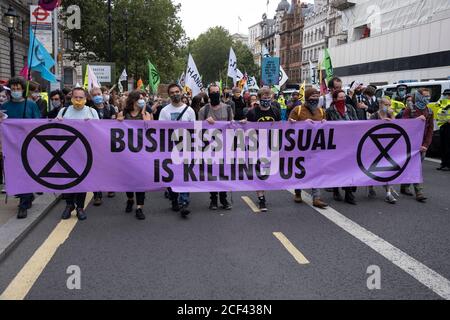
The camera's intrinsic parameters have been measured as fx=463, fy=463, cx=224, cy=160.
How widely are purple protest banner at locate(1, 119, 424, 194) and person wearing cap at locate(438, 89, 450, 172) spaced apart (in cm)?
470

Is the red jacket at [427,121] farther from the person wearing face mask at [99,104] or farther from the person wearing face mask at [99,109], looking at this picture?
the person wearing face mask at [99,104]

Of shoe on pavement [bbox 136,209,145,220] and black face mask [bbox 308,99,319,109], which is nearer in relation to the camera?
shoe on pavement [bbox 136,209,145,220]

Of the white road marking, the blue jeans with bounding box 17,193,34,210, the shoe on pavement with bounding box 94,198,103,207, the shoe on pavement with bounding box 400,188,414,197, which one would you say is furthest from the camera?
the shoe on pavement with bounding box 400,188,414,197

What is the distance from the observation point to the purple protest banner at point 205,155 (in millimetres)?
6414

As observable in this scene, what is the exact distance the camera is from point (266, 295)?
4.05 meters

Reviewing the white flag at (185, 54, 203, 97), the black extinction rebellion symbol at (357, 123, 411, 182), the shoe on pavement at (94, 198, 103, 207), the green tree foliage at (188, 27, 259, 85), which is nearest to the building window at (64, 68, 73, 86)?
the green tree foliage at (188, 27, 259, 85)

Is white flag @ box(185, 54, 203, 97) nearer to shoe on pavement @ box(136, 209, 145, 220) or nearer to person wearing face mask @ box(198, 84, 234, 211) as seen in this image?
person wearing face mask @ box(198, 84, 234, 211)

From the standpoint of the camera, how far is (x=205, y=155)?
6.96 m

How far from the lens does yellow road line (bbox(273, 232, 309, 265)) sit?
4.98 metres

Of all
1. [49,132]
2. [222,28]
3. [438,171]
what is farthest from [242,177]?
[222,28]

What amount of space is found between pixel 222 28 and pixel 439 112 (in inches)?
3930

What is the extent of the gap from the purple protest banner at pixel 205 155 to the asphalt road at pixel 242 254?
52 cm

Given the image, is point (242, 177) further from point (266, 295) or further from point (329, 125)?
point (266, 295)

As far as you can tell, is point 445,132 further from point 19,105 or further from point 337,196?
point 19,105
